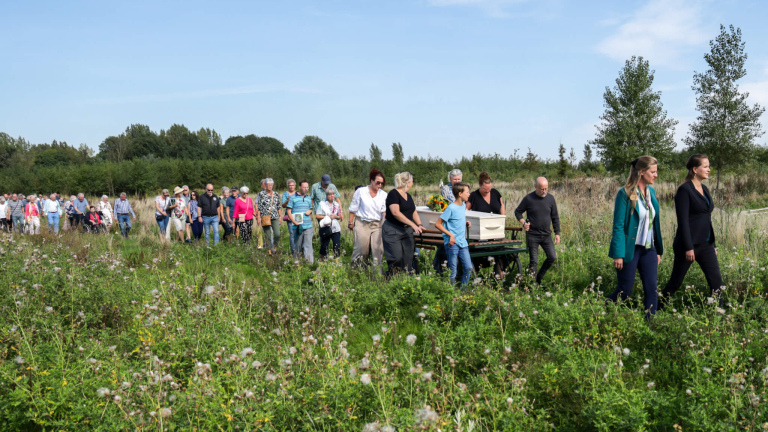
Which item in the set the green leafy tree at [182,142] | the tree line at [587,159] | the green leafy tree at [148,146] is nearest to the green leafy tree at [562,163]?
the tree line at [587,159]

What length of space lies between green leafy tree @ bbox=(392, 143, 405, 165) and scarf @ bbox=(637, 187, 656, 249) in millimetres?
32617

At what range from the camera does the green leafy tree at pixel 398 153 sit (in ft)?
128

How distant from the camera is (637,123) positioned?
A: 2931 cm

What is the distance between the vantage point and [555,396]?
4.00 metres

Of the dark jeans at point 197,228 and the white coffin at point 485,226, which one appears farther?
the dark jeans at point 197,228

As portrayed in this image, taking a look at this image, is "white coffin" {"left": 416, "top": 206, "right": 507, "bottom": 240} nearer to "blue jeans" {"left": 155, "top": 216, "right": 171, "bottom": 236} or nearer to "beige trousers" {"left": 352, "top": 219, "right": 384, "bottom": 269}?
"beige trousers" {"left": 352, "top": 219, "right": 384, "bottom": 269}

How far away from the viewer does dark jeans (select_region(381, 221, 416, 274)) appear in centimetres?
804

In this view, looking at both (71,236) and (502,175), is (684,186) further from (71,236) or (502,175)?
(502,175)

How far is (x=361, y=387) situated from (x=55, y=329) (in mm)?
3576

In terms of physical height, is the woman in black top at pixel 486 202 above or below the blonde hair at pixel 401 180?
below

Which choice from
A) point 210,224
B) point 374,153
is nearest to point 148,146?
point 374,153

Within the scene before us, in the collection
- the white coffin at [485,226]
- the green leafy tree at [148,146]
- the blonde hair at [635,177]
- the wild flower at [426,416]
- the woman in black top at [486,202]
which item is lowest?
the wild flower at [426,416]

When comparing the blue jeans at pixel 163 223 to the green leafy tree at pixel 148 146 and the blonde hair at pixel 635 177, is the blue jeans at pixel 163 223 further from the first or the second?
A: the green leafy tree at pixel 148 146

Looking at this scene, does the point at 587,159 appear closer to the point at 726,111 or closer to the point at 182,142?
the point at 726,111
